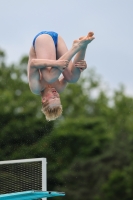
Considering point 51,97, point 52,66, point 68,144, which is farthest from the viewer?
point 68,144

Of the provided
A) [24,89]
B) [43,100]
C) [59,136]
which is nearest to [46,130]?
[59,136]

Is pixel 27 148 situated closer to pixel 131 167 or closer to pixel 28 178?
pixel 131 167

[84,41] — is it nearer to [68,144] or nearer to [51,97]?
[51,97]

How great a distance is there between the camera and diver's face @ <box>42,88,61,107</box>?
254 inches

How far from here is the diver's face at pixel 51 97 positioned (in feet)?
21.1

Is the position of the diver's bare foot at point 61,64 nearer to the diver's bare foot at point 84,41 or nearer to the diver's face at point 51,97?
the diver's bare foot at point 84,41

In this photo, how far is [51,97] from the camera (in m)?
6.45

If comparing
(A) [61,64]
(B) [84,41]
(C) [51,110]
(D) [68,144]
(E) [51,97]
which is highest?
(D) [68,144]

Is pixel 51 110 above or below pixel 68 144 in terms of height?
below

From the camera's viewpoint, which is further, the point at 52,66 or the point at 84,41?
the point at 52,66

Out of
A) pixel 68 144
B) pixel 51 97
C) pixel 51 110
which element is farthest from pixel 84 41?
pixel 68 144

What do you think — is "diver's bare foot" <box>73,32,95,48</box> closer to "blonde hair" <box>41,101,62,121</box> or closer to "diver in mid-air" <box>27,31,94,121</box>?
"diver in mid-air" <box>27,31,94,121</box>

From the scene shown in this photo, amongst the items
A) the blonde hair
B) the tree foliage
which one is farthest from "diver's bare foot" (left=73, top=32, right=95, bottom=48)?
the tree foliage

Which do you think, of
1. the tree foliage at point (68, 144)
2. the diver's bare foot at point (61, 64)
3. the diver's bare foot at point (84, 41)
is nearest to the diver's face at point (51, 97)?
the diver's bare foot at point (61, 64)
